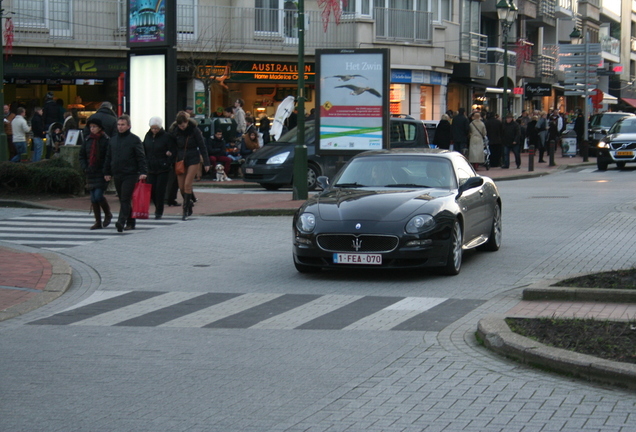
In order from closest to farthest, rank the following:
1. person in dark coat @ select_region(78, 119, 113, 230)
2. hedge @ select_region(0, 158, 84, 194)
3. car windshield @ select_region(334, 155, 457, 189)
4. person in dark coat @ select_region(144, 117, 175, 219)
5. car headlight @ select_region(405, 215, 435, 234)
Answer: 1. car headlight @ select_region(405, 215, 435, 234)
2. car windshield @ select_region(334, 155, 457, 189)
3. person in dark coat @ select_region(78, 119, 113, 230)
4. person in dark coat @ select_region(144, 117, 175, 219)
5. hedge @ select_region(0, 158, 84, 194)

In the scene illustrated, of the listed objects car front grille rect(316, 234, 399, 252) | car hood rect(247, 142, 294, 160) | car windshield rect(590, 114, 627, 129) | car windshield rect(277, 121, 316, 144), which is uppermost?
car windshield rect(590, 114, 627, 129)

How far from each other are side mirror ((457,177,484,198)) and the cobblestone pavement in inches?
37.2

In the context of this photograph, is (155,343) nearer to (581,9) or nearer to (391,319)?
(391,319)

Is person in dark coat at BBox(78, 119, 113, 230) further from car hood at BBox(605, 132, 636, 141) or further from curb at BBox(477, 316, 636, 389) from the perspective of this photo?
car hood at BBox(605, 132, 636, 141)

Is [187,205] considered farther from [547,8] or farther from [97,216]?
[547,8]

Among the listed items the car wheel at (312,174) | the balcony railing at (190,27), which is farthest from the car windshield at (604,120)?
the car wheel at (312,174)

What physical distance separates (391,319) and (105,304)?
2.90 metres

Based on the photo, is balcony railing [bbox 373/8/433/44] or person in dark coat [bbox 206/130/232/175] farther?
balcony railing [bbox 373/8/433/44]

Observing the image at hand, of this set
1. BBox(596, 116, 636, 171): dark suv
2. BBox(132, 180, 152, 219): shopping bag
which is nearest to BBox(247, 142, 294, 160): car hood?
BBox(132, 180, 152, 219): shopping bag

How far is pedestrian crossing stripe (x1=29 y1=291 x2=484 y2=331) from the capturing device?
886 centimetres

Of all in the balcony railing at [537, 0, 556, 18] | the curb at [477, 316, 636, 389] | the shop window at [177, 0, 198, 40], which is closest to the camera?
the curb at [477, 316, 636, 389]

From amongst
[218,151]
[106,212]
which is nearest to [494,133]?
[218,151]

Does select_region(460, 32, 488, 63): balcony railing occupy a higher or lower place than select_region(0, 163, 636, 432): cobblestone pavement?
higher

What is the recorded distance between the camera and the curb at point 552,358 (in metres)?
6.39
